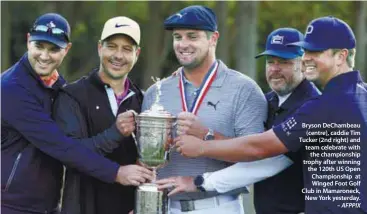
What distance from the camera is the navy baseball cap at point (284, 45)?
5594 millimetres

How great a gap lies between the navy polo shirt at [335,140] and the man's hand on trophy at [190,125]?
47 centimetres

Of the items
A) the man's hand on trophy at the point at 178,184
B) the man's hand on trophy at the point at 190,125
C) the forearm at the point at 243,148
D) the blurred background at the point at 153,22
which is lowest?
the man's hand on trophy at the point at 178,184

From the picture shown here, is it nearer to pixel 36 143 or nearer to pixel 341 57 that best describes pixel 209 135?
pixel 341 57

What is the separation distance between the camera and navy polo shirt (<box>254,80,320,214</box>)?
5.23 meters

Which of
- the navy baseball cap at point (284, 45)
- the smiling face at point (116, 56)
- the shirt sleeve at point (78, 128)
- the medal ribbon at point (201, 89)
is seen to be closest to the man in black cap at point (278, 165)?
the navy baseball cap at point (284, 45)

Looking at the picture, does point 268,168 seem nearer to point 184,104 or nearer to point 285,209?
point 285,209

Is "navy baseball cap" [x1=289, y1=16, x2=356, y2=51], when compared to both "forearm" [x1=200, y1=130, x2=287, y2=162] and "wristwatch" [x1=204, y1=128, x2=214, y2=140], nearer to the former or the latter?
"forearm" [x1=200, y1=130, x2=287, y2=162]

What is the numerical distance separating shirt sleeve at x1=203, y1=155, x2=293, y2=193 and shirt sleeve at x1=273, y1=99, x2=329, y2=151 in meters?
0.33

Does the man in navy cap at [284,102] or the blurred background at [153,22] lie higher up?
the blurred background at [153,22]

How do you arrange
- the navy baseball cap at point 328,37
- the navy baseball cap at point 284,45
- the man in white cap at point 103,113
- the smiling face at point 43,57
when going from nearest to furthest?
the navy baseball cap at point 328,37, the man in white cap at point 103,113, the smiling face at point 43,57, the navy baseball cap at point 284,45

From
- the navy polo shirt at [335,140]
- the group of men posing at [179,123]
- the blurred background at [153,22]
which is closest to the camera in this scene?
the navy polo shirt at [335,140]

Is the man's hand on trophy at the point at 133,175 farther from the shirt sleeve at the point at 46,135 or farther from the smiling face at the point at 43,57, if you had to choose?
the smiling face at the point at 43,57

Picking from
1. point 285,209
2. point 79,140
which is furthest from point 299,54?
point 79,140

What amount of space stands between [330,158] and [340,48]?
2.15 ft
